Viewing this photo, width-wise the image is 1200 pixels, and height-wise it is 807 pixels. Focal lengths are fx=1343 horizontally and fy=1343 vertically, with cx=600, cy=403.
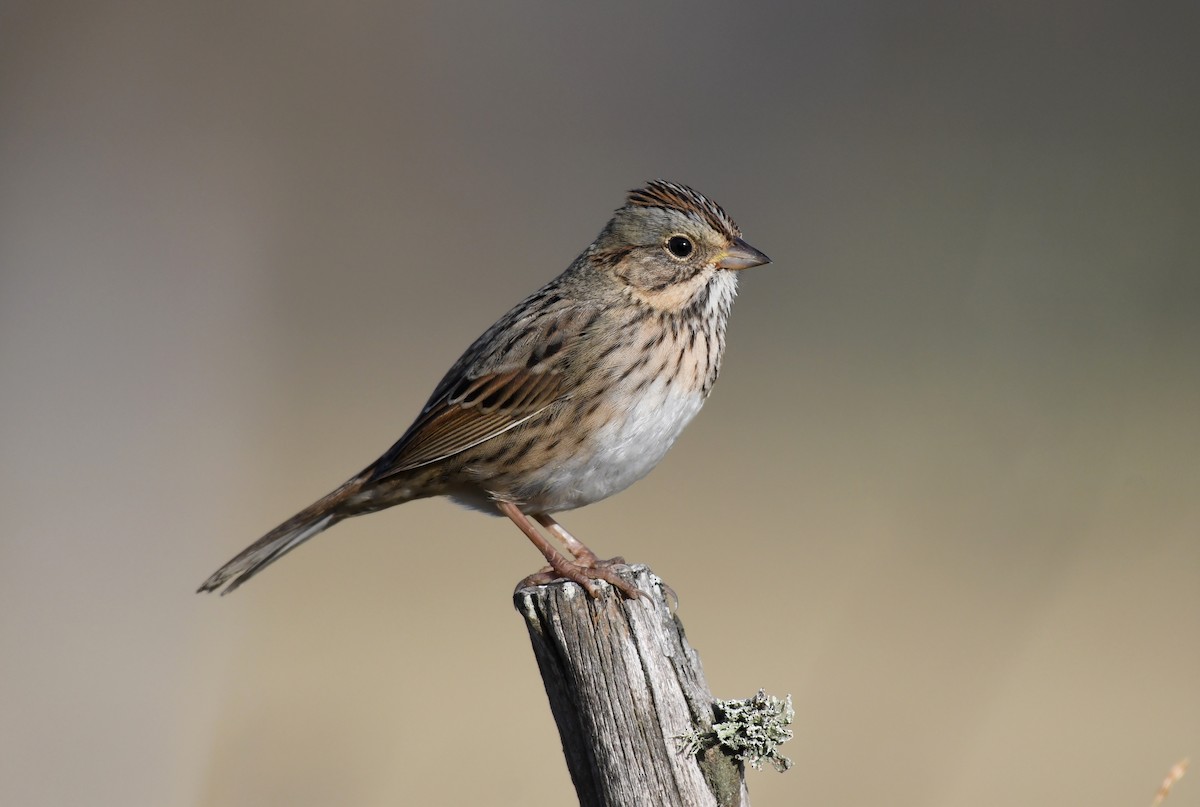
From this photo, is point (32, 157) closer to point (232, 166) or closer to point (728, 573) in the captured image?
point (232, 166)

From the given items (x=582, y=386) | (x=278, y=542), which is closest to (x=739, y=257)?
(x=582, y=386)

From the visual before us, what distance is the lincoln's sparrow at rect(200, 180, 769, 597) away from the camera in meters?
3.52

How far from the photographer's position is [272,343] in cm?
823

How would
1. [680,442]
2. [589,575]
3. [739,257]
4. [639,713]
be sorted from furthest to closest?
[680,442] → [739,257] → [589,575] → [639,713]

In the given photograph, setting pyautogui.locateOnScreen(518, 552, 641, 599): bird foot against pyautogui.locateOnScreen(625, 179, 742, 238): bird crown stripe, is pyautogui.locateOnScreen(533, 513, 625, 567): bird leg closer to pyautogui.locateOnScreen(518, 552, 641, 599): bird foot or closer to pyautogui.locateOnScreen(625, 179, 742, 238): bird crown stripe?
pyautogui.locateOnScreen(518, 552, 641, 599): bird foot

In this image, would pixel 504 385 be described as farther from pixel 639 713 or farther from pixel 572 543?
pixel 639 713

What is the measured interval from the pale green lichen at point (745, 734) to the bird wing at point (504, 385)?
1.16m

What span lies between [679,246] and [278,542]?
140cm

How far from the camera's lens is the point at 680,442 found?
905 cm

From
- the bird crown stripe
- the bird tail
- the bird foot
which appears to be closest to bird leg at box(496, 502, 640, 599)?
the bird foot

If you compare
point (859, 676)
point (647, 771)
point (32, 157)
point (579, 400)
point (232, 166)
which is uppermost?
point (232, 166)

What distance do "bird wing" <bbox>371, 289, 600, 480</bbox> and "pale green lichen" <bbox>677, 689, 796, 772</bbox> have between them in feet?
3.82

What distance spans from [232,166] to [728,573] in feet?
10.9

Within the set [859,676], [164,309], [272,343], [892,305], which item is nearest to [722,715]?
[859,676]
